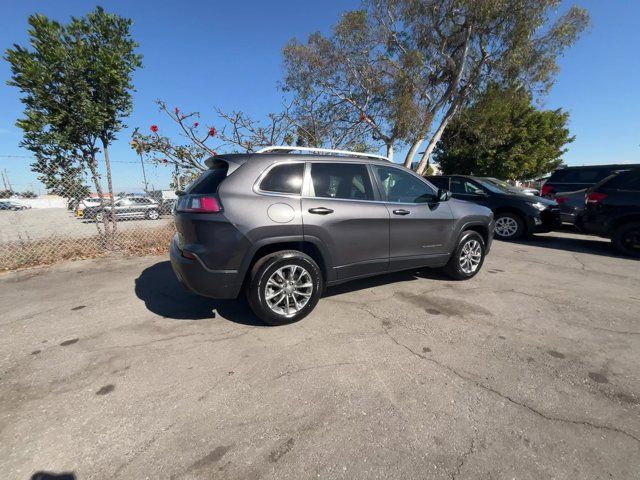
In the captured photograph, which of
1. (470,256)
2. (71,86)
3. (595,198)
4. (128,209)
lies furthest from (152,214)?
(595,198)

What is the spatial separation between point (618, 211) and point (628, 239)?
60 centimetres

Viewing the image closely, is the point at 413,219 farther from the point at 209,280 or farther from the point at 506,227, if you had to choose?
the point at 506,227

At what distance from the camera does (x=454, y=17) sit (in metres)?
14.2

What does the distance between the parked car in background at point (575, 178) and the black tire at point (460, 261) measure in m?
7.88

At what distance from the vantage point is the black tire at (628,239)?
20.0 feet

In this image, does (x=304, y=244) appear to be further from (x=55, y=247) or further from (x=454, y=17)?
(x=454, y=17)

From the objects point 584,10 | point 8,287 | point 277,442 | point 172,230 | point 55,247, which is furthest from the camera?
point 584,10

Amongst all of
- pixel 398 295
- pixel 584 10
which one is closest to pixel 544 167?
pixel 584 10

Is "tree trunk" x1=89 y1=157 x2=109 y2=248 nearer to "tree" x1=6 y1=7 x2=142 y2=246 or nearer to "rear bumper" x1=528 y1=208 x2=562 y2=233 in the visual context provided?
"tree" x1=6 y1=7 x2=142 y2=246

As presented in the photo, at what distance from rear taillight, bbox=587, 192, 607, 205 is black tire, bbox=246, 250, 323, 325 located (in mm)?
6778

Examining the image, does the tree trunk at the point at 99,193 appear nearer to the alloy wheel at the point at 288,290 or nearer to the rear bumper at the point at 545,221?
the alloy wheel at the point at 288,290

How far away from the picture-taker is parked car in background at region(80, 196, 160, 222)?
6.09m

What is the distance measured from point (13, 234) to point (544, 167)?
32544mm

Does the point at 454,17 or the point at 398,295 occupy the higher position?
the point at 454,17
